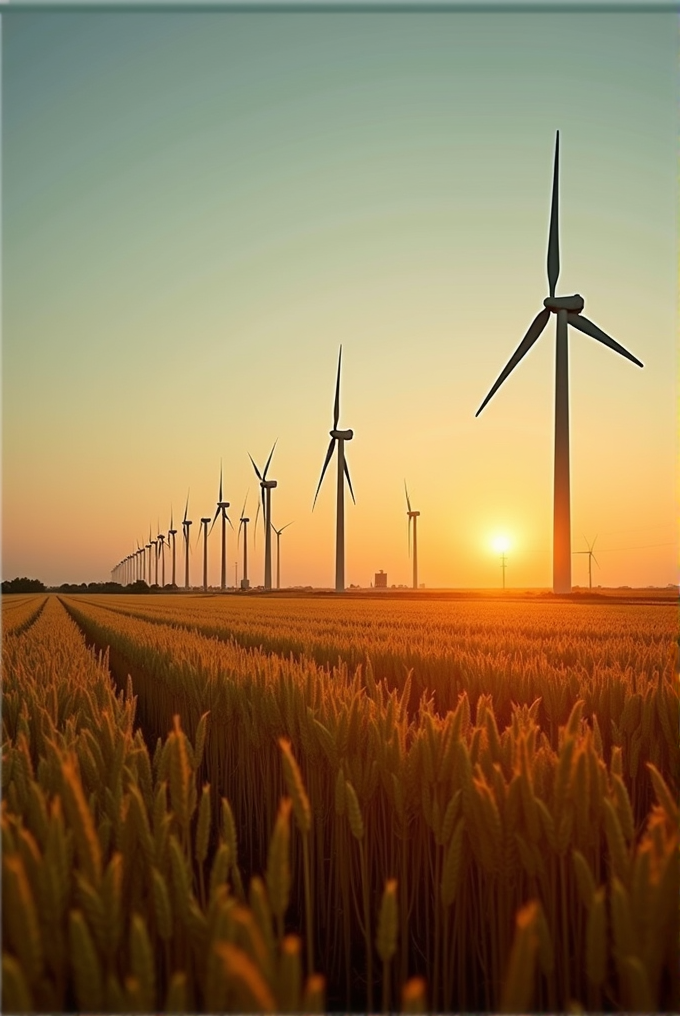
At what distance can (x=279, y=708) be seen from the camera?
388 cm

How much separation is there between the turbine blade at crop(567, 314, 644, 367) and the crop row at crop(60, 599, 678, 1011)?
91.2 feet

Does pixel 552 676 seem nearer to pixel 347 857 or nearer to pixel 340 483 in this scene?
pixel 347 857

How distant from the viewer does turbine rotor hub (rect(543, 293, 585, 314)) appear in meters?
31.2

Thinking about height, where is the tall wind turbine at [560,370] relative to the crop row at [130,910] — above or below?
above

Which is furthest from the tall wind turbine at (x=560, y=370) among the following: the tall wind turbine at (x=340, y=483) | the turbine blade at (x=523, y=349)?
the tall wind turbine at (x=340, y=483)

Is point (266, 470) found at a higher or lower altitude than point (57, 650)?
higher

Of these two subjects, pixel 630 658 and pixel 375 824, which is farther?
pixel 630 658

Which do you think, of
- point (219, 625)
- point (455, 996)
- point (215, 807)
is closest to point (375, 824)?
point (455, 996)

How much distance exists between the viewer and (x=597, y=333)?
30.0 m

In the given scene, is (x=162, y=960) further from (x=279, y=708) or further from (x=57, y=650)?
(x=57, y=650)

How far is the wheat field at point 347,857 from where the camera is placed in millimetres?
1313

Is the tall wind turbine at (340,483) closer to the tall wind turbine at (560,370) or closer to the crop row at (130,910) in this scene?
the tall wind turbine at (560,370)

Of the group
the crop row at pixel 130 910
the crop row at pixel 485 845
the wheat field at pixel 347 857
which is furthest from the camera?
the crop row at pixel 485 845

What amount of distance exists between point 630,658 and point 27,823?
485 cm
